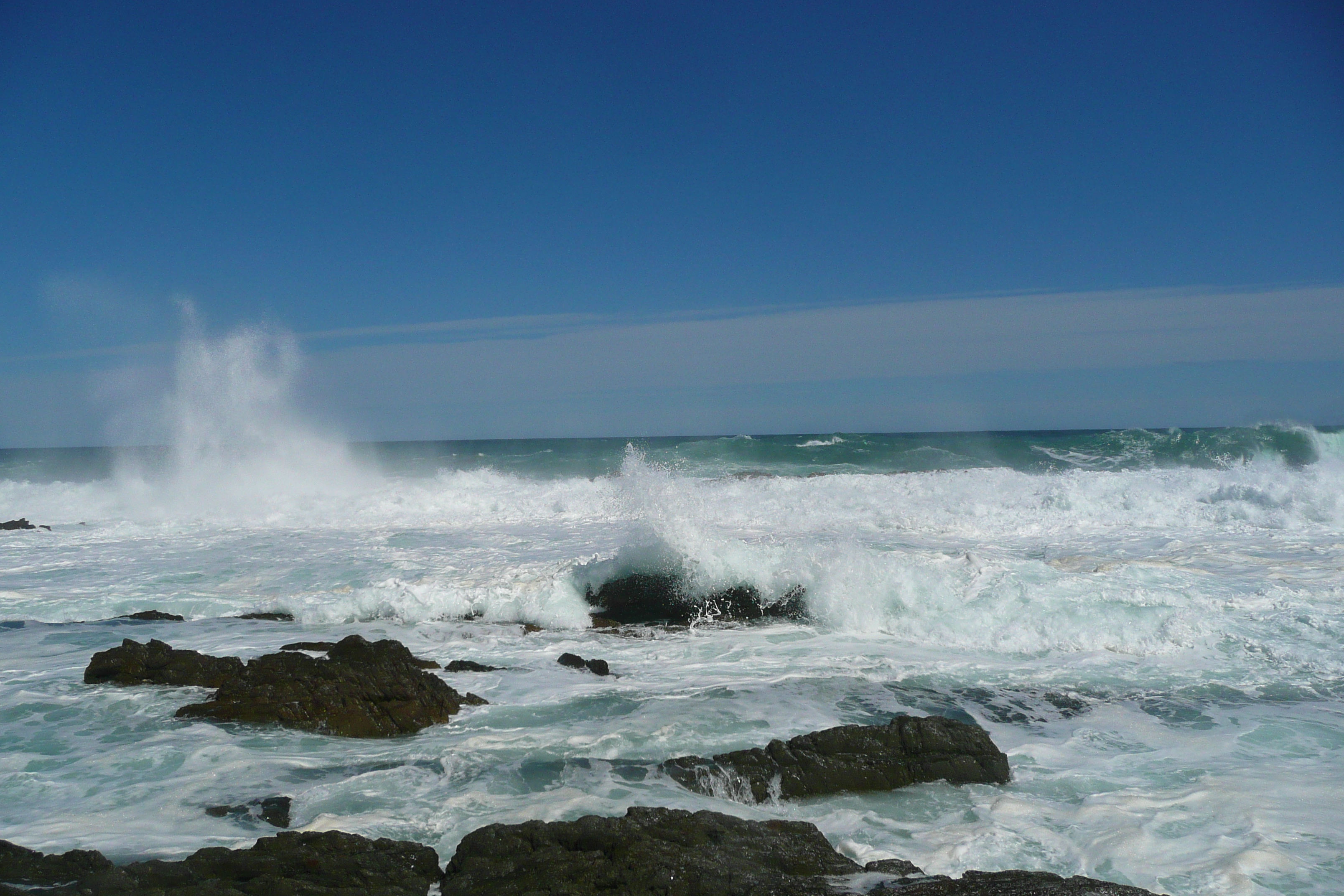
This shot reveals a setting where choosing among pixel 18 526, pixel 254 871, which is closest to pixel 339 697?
pixel 254 871

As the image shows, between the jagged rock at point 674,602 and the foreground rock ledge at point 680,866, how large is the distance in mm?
6609

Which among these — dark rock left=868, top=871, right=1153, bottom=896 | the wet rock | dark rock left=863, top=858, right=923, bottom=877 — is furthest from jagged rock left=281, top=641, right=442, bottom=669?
dark rock left=868, top=871, right=1153, bottom=896

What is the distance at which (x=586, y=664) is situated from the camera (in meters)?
8.70

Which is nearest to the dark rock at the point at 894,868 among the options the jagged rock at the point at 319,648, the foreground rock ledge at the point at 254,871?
the foreground rock ledge at the point at 254,871

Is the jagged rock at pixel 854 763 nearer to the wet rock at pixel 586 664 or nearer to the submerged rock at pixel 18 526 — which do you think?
the wet rock at pixel 586 664

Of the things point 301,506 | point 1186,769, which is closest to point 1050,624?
point 1186,769

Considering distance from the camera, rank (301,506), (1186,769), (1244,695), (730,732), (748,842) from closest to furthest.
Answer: (748,842) → (1186,769) → (730,732) → (1244,695) → (301,506)

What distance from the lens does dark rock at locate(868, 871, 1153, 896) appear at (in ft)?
11.8

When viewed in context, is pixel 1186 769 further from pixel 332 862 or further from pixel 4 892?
pixel 4 892

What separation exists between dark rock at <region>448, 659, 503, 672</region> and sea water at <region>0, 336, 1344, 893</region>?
→ 0.65 feet

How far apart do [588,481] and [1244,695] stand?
1833 cm

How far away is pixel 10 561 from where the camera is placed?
589 inches

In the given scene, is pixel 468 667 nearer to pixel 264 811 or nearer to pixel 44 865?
pixel 264 811

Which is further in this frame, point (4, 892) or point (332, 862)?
point (332, 862)
